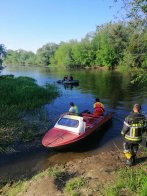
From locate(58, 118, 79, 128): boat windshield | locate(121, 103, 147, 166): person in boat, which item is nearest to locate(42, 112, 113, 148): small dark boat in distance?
locate(58, 118, 79, 128): boat windshield

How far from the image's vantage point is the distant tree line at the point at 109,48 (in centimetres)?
973

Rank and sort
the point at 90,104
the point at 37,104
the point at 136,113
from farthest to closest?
the point at 90,104
the point at 37,104
the point at 136,113

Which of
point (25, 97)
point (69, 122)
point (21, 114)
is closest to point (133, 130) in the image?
point (69, 122)

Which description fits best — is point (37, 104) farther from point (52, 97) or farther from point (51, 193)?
point (51, 193)

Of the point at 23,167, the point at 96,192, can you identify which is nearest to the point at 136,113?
the point at 96,192

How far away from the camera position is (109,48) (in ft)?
293

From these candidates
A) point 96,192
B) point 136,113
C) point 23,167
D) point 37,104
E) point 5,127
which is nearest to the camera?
point 96,192

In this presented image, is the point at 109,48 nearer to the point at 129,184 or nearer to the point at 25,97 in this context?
the point at 25,97

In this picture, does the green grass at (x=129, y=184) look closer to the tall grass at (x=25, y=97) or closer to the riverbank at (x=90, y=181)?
the riverbank at (x=90, y=181)

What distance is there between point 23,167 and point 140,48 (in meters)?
7.27

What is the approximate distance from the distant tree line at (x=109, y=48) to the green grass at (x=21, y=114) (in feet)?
23.6

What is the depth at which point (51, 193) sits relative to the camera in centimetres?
774

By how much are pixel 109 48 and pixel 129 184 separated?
8468 centimetres

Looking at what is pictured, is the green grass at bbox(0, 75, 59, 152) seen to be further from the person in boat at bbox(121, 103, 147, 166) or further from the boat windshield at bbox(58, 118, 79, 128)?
the person in boat at bbox(121, 103, 147, 166)
